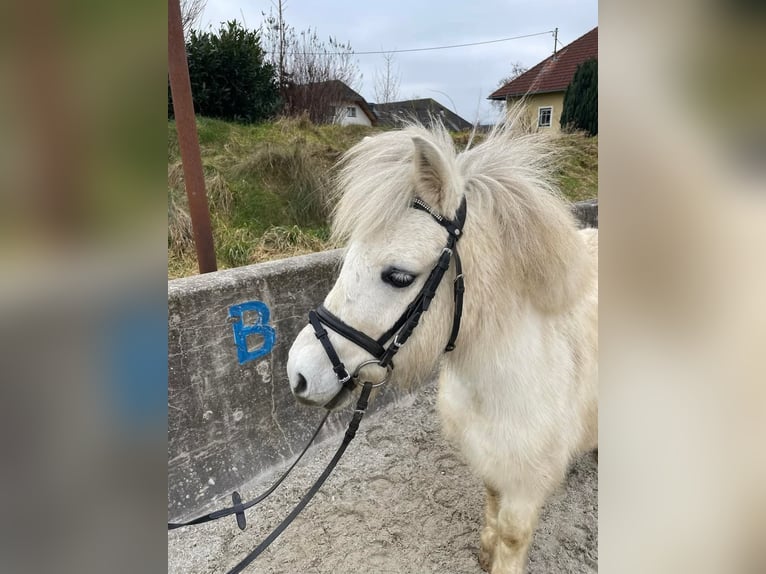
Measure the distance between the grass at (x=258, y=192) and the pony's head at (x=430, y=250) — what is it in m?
2.86

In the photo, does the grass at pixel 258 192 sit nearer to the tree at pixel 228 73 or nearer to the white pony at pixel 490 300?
the tree at pixel 228 73

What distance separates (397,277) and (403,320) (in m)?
0.14

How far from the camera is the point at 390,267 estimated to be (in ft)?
4.39

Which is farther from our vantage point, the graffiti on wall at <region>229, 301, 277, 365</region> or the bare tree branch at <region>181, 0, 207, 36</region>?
the bare tree branch at <region>181, 0, 207, 36</region>

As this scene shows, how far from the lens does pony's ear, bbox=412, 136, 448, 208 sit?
133 centimetres

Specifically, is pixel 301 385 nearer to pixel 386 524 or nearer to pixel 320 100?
pixel 386 524

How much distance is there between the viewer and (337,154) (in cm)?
716

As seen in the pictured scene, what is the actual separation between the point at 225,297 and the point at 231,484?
3.72 ft

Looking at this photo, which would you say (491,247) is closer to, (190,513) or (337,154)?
(190,513)

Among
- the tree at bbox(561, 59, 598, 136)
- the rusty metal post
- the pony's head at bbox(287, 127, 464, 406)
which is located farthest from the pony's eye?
the tree at bbox(561, 59, 598, 136)

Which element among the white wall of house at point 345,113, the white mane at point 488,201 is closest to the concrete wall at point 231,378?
the white mane at point 488,201

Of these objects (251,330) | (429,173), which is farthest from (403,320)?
(251,330)

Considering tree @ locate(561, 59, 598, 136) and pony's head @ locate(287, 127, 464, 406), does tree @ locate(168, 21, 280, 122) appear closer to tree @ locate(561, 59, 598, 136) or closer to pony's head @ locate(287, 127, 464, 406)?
tree @ locate(561, 59, 598, 136)
